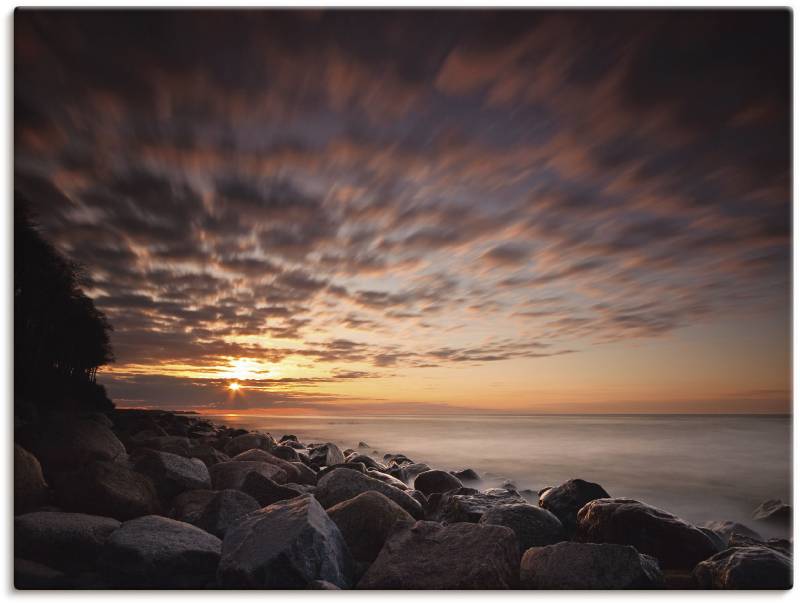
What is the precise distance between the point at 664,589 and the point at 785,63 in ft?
11.9

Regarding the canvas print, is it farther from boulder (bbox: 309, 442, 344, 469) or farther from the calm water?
boulder (bbox: 309, 442, 344, 469)

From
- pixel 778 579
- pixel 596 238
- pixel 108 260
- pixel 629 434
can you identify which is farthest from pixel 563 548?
pixel 629 434

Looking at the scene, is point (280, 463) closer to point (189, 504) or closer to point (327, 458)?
point (189, 504)

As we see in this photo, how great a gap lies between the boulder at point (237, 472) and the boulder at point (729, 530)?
14.6ft

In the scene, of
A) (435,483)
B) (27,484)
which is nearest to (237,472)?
(27,484)

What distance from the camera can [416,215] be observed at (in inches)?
154

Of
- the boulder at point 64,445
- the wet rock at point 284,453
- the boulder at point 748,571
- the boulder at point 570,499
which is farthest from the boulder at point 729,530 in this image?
the boulder at point 64,445

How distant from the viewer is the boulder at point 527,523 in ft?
11.6

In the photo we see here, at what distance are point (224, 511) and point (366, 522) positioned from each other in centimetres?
104

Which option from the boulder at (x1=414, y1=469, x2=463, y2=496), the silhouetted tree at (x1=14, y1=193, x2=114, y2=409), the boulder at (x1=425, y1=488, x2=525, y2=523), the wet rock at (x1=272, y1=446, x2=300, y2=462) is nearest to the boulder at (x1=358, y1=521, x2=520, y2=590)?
the boulder at (x1=425, y1=488, x2=525, y2=523)

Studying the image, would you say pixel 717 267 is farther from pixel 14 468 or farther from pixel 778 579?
pixel 14 468

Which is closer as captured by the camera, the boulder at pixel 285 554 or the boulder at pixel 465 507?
the boulder at pixel 285 554

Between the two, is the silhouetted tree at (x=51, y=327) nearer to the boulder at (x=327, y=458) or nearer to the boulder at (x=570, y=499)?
the boulder at (x=327, y=458)

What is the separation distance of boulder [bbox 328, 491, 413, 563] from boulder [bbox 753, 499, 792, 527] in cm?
332
